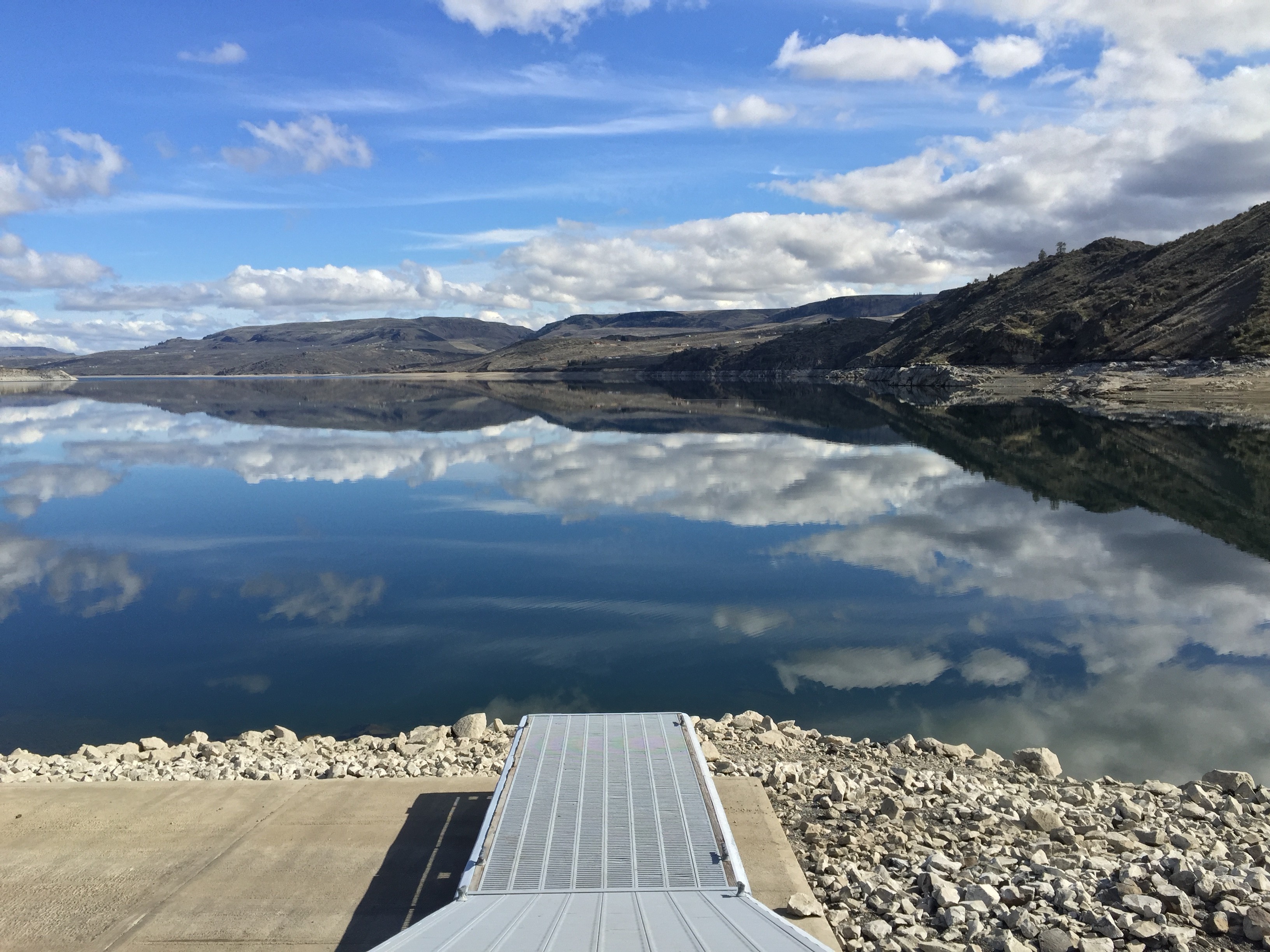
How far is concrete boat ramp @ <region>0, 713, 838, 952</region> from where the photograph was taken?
562cm

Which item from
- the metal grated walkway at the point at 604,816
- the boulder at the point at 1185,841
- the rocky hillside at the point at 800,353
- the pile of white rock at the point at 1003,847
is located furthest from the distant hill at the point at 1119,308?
the metal grated walkway at the point at 604,816

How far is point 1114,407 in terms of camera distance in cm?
6925

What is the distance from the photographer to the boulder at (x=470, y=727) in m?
11.8

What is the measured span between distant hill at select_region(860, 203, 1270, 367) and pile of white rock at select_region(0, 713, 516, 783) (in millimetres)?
84530

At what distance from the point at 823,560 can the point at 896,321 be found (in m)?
162

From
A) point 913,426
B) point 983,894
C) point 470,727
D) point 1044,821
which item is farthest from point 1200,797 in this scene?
point 913,426

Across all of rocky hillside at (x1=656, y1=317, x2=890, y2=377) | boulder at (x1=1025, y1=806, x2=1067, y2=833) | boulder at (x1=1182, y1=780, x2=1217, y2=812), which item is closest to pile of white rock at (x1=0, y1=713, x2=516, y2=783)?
boulder at (x1=1025, y1=806, x2=1067, y2=833)

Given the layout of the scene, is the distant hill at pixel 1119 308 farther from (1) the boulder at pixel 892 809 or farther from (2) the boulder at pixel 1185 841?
(1) the boulder at pixel 892 809

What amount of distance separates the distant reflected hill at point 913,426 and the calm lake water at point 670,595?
15.8 inches

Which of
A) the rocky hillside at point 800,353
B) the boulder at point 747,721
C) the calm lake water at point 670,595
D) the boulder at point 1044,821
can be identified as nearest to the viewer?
the boulder at point 1044,821

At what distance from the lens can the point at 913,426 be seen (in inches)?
2494

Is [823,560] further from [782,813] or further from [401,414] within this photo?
[401,414]

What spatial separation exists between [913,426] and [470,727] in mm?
57010

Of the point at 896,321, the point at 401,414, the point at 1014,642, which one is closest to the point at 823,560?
the point at 1014,642
